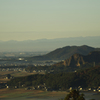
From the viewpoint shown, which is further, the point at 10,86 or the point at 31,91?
the point at 10,86

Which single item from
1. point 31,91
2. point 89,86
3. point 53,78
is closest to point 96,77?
point 89,86

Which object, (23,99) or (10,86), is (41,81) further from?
(23,99)

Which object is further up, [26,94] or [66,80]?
[66,80]

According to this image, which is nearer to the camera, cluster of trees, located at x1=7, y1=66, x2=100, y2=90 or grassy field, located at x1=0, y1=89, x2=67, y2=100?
grassy field, located at x1=0, y1=89, x2=67, y2=100

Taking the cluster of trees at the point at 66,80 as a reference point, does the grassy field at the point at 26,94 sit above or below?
below

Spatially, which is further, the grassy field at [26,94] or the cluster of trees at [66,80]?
the cluster of trees at [66,80]

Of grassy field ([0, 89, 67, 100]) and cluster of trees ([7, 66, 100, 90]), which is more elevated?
cluster of trees ([7, 66, 100, 90])

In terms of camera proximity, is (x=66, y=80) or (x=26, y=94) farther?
(x=66, y=80)

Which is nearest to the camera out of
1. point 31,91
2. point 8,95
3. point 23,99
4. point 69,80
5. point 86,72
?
point 23,99
